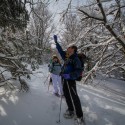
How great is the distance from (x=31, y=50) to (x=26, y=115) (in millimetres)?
2822

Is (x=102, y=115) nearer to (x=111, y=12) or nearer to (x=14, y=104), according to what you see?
(x=14, y=104)

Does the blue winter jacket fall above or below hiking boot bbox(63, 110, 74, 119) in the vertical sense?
above

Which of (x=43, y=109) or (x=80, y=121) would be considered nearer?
(x=80, y=121)

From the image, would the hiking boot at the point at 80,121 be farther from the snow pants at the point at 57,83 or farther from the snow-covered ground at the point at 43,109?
the snow pants at the point at 57,83

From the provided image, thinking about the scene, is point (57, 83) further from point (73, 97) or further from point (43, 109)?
point (73, 97)

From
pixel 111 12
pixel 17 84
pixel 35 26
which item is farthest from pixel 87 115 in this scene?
pixel 35 26

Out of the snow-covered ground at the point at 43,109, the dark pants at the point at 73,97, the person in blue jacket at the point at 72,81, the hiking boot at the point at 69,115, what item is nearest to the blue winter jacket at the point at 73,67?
the person in blue jacket at the point at 72,81

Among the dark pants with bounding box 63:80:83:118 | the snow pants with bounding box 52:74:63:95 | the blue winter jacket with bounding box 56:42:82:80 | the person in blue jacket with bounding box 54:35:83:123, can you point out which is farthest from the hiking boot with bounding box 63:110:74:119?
the snow pants with bounding box 52:74:63:95

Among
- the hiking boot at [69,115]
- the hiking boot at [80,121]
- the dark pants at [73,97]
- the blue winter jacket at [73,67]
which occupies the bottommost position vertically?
the hiking boot at [80,121]

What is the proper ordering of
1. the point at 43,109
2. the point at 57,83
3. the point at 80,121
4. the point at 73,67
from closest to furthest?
1. the point at 80,121
2. the point at 73,67
3. the point at 43,109
4. the point at 57,83

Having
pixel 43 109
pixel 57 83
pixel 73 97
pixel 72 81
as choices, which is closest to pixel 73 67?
pixel 72 81

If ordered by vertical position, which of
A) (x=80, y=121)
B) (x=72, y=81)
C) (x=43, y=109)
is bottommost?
(x=80, y=121)

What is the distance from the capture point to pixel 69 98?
17.7ft

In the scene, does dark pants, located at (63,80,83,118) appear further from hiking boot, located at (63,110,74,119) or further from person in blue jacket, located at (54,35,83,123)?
hiking boot, located at (63,110,74,119)
